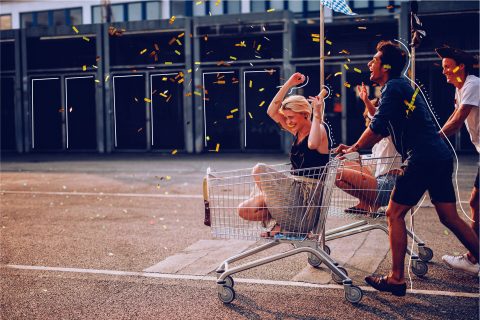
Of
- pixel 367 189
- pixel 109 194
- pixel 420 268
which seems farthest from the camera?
pixel 109 194

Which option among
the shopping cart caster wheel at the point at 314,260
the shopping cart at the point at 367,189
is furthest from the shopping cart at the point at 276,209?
the shopping cart caster wheel at the point at 314,260

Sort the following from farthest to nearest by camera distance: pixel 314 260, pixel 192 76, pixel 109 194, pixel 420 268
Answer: pixel 192 76 → pixel 109 194 → pixel 314 260 → pixel 420 268

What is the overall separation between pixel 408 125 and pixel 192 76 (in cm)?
1709

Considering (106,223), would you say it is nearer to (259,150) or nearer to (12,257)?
(12,257)

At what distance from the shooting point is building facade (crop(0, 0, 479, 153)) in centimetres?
1980

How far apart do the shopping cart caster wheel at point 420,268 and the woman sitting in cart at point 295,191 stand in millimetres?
1223

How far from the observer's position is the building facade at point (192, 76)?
19797 millimetres

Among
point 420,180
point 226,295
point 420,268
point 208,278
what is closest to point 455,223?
point 420,180

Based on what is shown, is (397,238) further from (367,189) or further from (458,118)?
(458,118)

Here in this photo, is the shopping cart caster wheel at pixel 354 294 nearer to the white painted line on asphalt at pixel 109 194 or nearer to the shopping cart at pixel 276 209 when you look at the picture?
the shopping cart at pixel 276 209

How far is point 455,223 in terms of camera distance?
501 cm

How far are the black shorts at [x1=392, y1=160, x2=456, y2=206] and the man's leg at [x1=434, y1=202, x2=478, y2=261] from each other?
0.15m

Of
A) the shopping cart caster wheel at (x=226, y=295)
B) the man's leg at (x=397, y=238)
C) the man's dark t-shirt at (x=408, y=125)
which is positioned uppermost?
the man's dark t-shirt at (x=408, y=125)

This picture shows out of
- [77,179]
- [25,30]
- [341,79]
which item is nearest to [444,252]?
[77,179]
